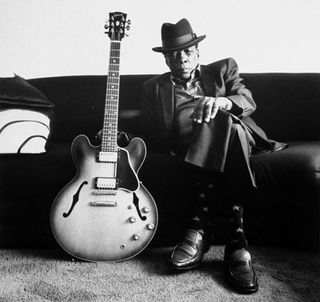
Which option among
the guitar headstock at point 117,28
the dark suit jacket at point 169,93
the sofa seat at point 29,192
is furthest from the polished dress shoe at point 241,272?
the guitar headstock at point 117,28

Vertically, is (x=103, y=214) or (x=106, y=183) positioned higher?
(x=106, y=183)

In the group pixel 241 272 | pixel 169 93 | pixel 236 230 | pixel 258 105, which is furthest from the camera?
pixel 258 105

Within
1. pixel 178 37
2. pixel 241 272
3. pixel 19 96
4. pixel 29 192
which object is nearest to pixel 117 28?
pixel 178 37

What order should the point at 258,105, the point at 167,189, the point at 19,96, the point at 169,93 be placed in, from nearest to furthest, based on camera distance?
the point at 167,189 < the point at 19,96 < the point at 169,93 < the point at 258,105

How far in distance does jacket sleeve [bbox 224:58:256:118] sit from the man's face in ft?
0.52

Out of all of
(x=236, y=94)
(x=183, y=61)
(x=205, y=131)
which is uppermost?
(x=183, y=61)

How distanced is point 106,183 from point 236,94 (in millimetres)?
678

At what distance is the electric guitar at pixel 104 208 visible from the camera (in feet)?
4.30

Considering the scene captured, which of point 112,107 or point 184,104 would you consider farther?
point 184,104

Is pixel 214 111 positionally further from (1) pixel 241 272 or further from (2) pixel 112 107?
(1) pixel 241 272

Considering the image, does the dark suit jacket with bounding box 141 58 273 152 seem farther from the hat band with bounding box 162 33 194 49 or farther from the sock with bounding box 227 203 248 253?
the sock with bounding box 227 203 248 253

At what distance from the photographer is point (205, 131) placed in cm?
131

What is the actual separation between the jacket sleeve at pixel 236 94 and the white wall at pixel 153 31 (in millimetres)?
584

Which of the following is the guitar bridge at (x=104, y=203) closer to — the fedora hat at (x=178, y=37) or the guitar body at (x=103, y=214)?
the guitar body at (x=103, y=214)
